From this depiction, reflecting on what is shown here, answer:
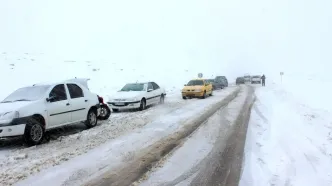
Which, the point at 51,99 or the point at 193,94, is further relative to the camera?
the point at 193,94

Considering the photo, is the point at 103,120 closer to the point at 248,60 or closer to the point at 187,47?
the point at 187,47

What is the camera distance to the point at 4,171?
19.9 feet

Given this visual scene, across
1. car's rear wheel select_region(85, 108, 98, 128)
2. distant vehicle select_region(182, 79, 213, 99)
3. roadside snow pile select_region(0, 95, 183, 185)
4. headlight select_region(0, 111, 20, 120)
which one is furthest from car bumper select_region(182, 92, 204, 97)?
headlight select_region(0, 111, 20, 120)

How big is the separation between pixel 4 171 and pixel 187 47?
89.7 metres

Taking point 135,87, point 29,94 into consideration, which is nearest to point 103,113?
point 29,94

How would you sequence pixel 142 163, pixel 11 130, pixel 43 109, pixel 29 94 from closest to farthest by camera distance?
1. pixel 142 163
2. pixel 11 130
3. pixel 43 109
4. pixel 29 94

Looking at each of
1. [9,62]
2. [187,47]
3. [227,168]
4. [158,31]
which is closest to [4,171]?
[227,168]

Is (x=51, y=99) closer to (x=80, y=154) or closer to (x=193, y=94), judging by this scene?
(x=80, y=154)

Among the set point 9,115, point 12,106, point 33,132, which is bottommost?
point 33,132

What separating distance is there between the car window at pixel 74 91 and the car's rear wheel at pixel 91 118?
72 cm

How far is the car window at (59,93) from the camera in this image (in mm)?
9287

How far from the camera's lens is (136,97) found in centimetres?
1513

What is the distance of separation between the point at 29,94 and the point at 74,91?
1458mm

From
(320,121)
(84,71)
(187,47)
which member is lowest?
(320,121)
